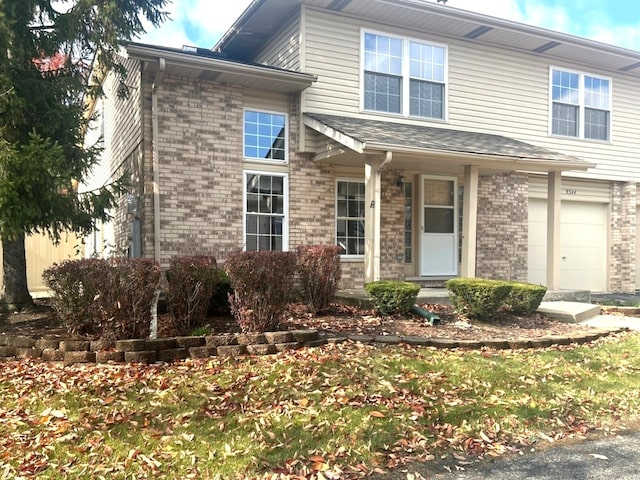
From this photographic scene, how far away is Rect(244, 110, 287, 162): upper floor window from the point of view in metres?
9.91

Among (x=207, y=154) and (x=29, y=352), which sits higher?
(x=207, y=154)

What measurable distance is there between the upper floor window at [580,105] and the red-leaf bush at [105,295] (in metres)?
11.4

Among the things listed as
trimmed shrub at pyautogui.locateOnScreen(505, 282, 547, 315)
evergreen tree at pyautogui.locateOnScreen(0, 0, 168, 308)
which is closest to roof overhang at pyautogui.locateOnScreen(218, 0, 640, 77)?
evergreen tree at pyautogui.locateOnScreen(0, 0, 168, 308)

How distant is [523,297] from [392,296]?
231cm

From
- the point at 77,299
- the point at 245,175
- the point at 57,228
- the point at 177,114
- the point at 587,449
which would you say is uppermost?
the point at 177,114

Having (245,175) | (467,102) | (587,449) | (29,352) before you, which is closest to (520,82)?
(467,102)

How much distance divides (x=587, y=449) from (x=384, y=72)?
343 inches

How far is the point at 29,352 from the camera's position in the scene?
534cm

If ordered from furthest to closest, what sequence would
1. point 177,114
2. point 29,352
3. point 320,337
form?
point 177,114, point 320,337, point 29,352

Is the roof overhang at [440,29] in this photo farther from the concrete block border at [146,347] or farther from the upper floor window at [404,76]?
the concrete block border at [146,347]

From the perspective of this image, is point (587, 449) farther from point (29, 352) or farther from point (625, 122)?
point (625, 122)

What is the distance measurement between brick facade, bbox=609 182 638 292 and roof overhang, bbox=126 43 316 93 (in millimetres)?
9910

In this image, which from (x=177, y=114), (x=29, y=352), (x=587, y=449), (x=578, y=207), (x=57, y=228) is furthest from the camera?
(x=578, y=207)

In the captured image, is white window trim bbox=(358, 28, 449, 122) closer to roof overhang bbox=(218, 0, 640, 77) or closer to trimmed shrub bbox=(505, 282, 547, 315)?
roof overhang bbox=(218, 0, 640, 77)
